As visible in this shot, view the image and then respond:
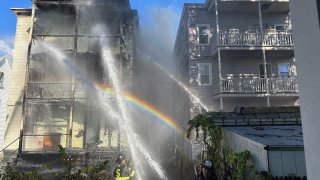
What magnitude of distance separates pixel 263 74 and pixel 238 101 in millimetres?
2887

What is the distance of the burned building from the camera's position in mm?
18281

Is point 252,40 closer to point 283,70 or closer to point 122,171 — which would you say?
point 283,70

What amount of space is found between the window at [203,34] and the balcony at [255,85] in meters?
3.61

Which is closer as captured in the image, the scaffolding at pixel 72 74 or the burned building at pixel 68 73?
the scaffolding at pixel 72 74

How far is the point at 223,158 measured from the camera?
851 cm

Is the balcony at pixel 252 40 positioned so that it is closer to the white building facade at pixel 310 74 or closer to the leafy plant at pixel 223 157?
the leafy plant at pixel 223 157

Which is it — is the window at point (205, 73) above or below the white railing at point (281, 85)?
above

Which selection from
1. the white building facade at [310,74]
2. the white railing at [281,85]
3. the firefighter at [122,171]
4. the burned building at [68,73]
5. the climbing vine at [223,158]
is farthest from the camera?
the burned building at [68,73]

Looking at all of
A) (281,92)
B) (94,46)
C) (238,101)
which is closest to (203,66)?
(238,101)

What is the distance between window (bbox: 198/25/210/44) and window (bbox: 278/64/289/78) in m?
5.60

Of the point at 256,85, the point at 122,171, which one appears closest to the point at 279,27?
the point at 256,85

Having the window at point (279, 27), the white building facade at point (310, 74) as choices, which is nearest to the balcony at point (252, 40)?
the window at point (279, 27)

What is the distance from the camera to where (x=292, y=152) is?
17.2 ft

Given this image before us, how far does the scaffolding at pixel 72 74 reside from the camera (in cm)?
1817
